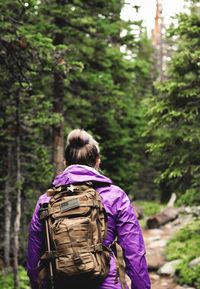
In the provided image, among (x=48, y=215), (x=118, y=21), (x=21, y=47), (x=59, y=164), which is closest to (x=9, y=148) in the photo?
(x=59, y=164)

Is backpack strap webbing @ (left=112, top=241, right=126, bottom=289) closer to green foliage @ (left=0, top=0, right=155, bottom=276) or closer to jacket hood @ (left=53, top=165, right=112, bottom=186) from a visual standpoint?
jacket hood @ (left=53, top=165, right=112, bottom=186)

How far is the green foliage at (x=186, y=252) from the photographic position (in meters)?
10.9

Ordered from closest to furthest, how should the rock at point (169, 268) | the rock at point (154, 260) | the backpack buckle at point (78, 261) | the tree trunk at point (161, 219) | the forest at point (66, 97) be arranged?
the backpack buckle at point (78, 261)
the forest at point (66, 97)
the rock at point (169, 268)
the rock at point (154, 260)
the tree trunk at point (161, 219)

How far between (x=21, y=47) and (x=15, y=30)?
339mm

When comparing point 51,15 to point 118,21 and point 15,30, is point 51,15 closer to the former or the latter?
point 118,21

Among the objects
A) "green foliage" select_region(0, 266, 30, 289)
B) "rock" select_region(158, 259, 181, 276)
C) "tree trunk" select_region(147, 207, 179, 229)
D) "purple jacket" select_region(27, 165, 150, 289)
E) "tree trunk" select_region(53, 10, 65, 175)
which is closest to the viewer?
"purple jacket" select_region(27, 165, 150, 289)

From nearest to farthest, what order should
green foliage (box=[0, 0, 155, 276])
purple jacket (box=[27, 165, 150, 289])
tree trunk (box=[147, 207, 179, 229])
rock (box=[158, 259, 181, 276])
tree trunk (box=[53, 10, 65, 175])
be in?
1. purple jacket (box=[27, 165, 150, 289])
2. green foliage (box=[0, 0, 155, 276])
3. rock (box=[158, 259, 181, 276])
4. tree trunk (box=[53, 10, 65, 175])
5. tree trunk (box=[147, 207, 179, 229])

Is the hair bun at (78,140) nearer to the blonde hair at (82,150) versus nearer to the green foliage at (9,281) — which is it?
the blonde hair at (82,150)

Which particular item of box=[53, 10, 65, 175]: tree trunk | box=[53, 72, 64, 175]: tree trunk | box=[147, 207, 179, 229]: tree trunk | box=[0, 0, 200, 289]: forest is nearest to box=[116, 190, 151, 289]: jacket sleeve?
box=[0, 0, 200, 289]: forest

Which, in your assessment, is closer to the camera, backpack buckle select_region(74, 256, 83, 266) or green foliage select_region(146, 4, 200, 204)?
backpack buckle select_region(74, 256, 83, 266)

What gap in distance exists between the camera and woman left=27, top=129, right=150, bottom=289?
3.51 meters

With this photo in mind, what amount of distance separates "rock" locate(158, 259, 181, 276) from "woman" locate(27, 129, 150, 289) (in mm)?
9011

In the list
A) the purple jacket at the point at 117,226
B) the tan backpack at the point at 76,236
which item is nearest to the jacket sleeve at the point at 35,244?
the purple jacket at the point at 117,226

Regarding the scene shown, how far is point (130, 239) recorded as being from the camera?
3.51 metres
